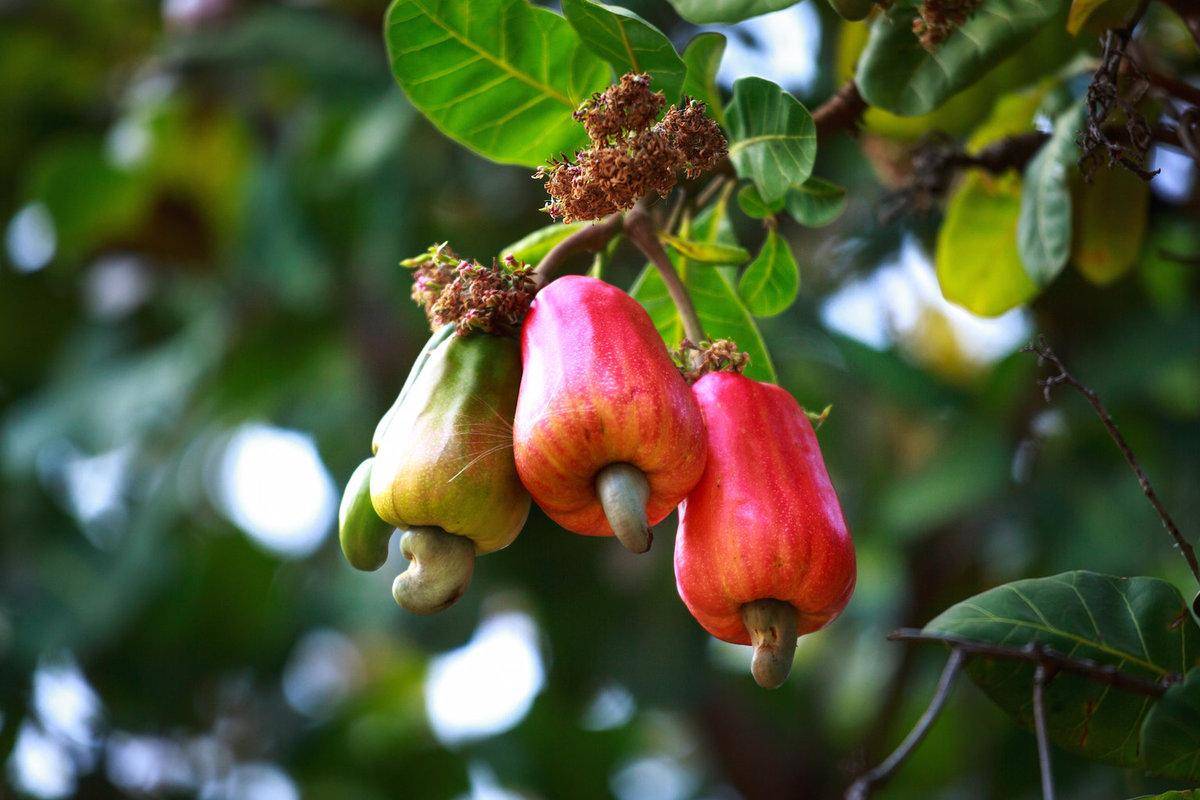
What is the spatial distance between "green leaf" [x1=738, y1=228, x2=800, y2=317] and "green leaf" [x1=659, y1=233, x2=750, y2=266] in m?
0.07

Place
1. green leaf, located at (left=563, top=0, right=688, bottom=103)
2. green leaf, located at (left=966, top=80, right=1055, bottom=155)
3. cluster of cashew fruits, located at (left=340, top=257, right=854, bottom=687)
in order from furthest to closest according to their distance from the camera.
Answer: green leaf, located at (left=966, top=80, right=1055, bottom=155) < green leaf, located at (left=563, top=0, right=688, bottom=103) < cluster of cashew fruits, located at (left=340, top=257, right=854, bottom=687)

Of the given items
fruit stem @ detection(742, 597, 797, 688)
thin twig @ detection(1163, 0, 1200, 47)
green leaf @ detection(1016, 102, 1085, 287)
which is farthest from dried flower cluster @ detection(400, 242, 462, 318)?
thin twig @ detection(1163, 0, 1200, 47)

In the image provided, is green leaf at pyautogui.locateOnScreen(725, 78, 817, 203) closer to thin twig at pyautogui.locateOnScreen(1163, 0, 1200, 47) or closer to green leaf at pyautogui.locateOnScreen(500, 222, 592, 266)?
green leaf at pyautogui.locateOnScreen(500, 222, 592, 266)

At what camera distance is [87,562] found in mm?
3102

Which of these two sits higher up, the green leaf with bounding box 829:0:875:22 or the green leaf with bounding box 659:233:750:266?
the green leaf with bounding box 829:0:875:22

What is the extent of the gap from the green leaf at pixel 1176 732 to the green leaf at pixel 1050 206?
454 mm

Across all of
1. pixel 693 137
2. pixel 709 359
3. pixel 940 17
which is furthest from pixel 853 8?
pixel 709 359

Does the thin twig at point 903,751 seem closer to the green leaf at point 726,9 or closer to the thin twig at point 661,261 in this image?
the thin twig at point 661,261

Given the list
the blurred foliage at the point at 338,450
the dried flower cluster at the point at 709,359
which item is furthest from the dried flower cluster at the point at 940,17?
the blurred foliage at the point at 338,450

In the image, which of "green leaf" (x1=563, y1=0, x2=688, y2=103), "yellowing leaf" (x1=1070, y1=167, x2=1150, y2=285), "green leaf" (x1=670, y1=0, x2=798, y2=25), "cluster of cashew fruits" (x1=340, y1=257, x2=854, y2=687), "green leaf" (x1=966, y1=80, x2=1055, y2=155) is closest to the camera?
"cluster of cashew fruits" (x1=340, y1=257, x2=854, y2=687)

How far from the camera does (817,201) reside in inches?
43.4

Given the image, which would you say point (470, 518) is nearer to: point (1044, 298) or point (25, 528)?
point (1044, 298)

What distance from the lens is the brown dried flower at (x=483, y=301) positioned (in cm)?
95

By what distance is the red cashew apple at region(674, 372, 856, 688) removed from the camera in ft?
2.87
